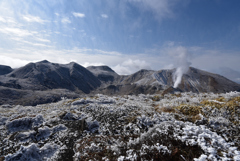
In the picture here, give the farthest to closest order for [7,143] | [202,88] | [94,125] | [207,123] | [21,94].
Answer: [202,88], [21,94], [94,125], [7,143], [207,123]

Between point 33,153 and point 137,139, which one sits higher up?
point 137,139

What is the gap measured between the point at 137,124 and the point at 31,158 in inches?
541

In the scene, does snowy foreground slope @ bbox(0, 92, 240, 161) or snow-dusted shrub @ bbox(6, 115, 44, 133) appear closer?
snowy foreground slope @ bbox(0, 92, 240, 161)

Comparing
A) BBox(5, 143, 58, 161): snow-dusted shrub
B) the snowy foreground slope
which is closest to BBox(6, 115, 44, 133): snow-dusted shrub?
the snowy foreground slope

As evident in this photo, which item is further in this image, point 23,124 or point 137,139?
point 23,124

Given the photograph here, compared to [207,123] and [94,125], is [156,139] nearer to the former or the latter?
[207,123]

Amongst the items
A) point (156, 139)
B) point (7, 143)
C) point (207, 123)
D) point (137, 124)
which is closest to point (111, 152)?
point (156, 139)

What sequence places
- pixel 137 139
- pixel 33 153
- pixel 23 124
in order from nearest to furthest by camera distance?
pixel 137 139
pixel 33 153
pixel 23 124

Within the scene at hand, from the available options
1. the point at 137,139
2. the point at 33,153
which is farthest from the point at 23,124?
the point at 137,139

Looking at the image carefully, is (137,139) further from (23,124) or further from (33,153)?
(23,124)

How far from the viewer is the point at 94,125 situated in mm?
20938

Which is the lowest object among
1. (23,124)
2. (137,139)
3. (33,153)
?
(23,124)

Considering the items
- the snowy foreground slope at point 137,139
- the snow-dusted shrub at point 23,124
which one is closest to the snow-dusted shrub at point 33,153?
the snowy foreground slope at point 137,139

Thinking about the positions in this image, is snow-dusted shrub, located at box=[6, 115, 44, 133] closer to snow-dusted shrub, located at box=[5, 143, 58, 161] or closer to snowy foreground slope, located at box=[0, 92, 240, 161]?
snowy foreground slope, located at box=[0, 92, 240, 161]
